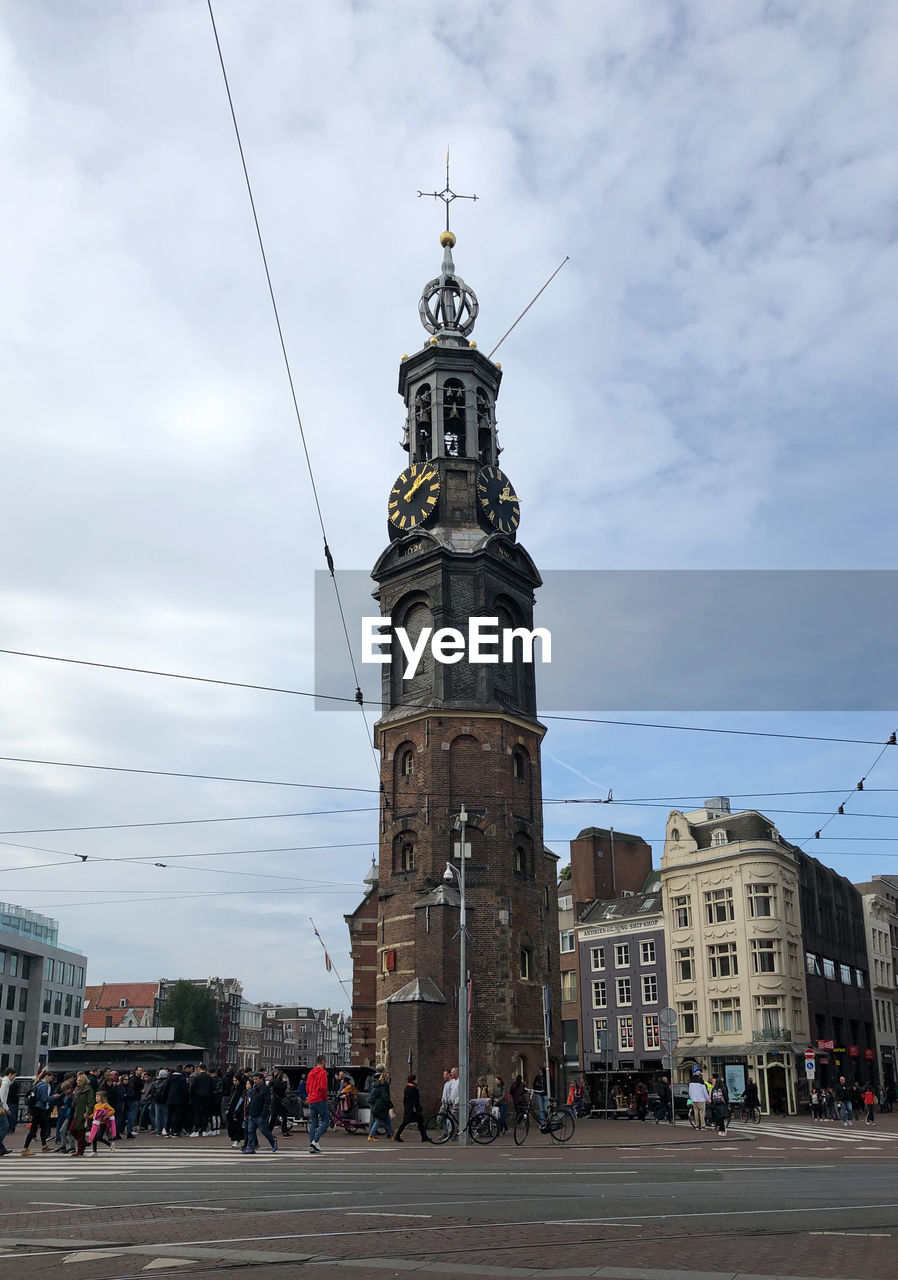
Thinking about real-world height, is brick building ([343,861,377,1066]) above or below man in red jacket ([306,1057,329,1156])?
above

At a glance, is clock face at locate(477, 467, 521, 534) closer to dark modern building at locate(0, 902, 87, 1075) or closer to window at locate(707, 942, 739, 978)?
window at locate(707, 942, 739, 978)

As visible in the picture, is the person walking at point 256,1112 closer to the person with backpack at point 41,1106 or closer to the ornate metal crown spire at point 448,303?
the person with backpack at point 41,1106

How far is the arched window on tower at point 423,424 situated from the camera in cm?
5169

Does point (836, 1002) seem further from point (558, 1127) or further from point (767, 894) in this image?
point (558, 1127)

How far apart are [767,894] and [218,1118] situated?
34.3 meters

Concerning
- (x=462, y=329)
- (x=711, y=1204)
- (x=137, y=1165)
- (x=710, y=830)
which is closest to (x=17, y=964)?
(x=710, y=830)

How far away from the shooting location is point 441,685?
152 ft

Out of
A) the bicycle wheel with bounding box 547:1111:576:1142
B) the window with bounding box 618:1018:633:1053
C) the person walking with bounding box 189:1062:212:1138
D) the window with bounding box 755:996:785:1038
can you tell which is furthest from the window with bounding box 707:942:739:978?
the person walking with bounding box 189:1062:212:1138

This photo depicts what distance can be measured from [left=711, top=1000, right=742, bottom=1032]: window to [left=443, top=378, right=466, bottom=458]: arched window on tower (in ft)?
97.7

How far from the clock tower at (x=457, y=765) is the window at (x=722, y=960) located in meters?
13.9

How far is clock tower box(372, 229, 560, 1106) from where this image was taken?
4212 cm

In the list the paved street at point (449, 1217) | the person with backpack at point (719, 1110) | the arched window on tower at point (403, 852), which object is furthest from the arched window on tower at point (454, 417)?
the paved street at point (449, 1217)

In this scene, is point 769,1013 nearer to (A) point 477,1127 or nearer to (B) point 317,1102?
(A) point 477,1127

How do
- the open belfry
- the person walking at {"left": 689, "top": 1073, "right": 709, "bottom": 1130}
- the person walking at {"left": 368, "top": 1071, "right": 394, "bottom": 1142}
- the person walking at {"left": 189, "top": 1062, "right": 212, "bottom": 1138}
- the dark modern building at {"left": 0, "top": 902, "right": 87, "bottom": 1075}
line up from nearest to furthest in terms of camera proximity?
the person walking at {"left": 368, "top": 1071, "right": 394, "bottom": 1142}, the person walking at {"left": 189, "top": 1062, "right": 212, "bottom": 1138}, the person walking at {"left": 689, "top": 1073, "right": 709, "bottom": 1130}, the open belfry, the dark modern building at {"left": 0, "top": 902, "right": 87, "bottom": 1075}
